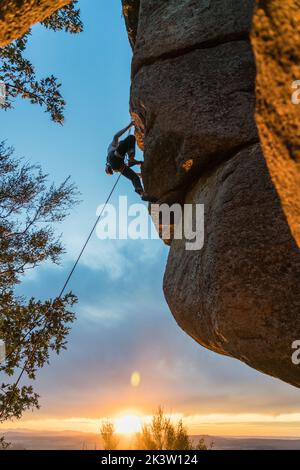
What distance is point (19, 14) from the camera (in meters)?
4.39

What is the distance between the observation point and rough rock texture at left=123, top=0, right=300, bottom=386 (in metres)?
6.98

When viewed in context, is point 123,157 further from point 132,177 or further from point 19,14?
point 19,14

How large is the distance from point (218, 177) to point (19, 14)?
5.29 metres

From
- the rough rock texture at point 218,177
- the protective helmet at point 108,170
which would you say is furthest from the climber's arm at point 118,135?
the rough rock texture at point 218,177

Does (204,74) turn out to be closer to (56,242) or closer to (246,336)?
(246,336)

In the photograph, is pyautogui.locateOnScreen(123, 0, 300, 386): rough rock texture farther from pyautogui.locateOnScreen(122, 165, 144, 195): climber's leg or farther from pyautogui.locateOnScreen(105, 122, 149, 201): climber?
pyautogui.locateOnScreen(105, 122, 149, 201): climber

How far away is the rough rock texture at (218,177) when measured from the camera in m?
6.98

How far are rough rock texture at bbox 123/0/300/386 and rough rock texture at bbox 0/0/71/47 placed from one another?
280 centimetres

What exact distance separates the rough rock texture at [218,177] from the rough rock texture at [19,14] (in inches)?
110

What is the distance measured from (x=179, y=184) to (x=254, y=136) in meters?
2.29

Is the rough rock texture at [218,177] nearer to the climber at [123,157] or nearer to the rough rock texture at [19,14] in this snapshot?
the rough rock texture at [19,14]
